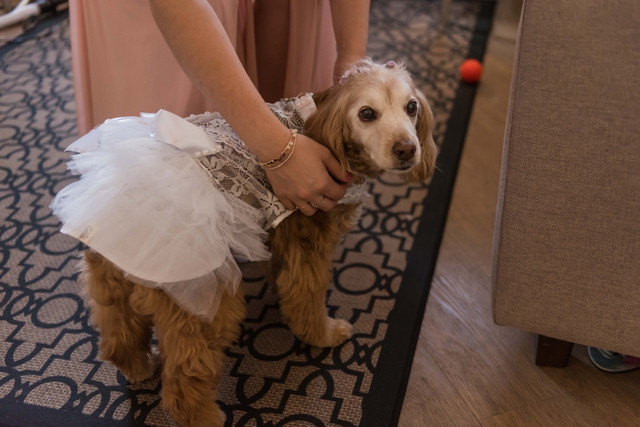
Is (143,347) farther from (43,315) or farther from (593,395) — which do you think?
(593,395)

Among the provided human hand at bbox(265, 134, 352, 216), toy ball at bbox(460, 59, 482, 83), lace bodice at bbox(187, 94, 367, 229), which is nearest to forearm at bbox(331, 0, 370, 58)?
lace bodice at bbox(187, 94, 367, 229)

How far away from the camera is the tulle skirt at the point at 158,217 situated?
828 millimetres

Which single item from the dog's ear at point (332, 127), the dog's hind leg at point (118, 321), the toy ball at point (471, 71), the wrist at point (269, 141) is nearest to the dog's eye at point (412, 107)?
the dog's ear at point (332, 127)

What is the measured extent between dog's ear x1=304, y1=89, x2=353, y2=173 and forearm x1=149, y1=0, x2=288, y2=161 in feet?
0.25

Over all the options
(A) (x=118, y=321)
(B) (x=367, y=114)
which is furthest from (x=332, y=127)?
(A) (x=118, y=321)

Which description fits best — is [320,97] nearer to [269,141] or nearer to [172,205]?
[269,141]

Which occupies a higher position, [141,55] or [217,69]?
[217,69]

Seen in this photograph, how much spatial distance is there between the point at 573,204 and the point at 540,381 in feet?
1.45

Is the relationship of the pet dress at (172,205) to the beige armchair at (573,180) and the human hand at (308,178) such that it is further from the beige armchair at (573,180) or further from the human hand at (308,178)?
the beige armchair at (573,180)

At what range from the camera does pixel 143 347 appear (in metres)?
1.09

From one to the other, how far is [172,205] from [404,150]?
1.31 ft

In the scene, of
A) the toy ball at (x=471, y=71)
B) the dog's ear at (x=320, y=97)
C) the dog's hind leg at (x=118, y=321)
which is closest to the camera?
the dog's hind leg at (x=118, y=321)

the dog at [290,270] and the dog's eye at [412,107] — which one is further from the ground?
the dog's eye at [412,107]

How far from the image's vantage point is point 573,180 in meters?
0.94
